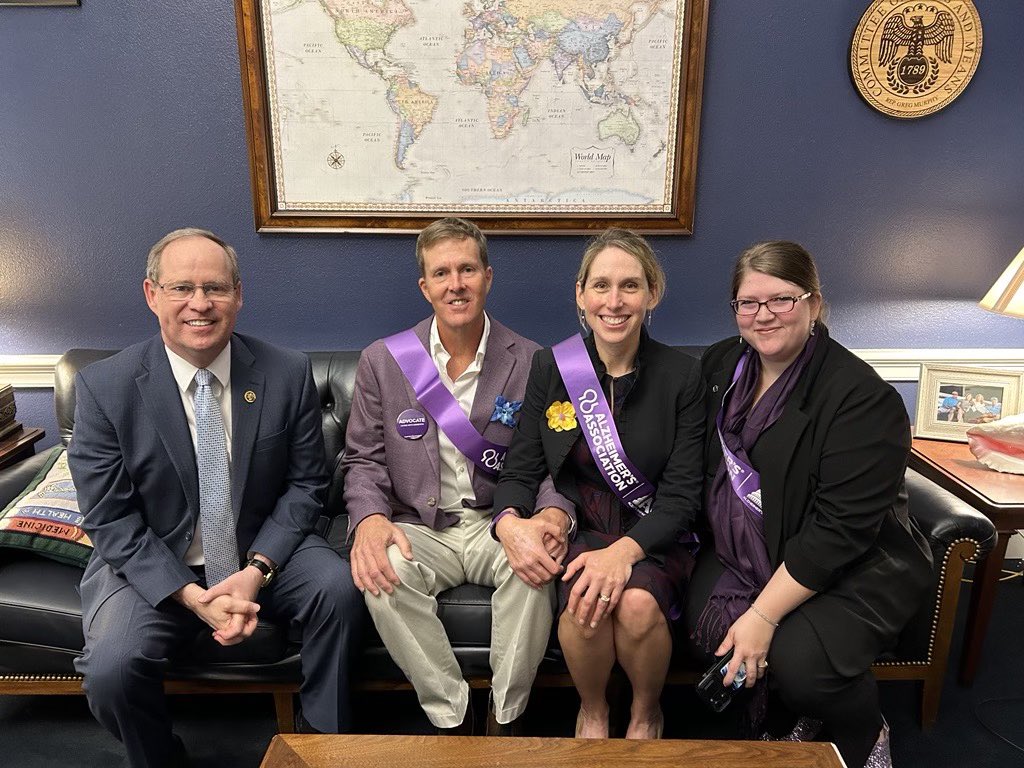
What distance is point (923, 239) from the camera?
7.75ft

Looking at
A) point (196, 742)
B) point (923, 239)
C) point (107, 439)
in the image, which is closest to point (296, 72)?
point (107, 439)

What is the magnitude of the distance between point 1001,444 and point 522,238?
5.10 feet

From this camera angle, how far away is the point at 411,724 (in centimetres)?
176

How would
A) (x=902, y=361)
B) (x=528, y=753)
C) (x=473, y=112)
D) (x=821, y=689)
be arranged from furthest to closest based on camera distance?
(x=902, y=361) → (x=473, y=112) → (x=821, y=689) → (x=528, y=753)

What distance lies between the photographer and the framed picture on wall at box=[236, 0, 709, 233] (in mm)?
2123

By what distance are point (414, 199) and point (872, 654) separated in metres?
1.79

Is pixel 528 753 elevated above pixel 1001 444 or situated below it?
below

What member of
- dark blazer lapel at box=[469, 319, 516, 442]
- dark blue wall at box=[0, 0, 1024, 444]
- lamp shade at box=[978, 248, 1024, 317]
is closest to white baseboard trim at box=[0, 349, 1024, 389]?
dark blue wall at box=[0, 0, 1024, 444]

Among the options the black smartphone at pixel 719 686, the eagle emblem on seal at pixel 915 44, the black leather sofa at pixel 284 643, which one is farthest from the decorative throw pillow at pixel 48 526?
the eagle emblem on seal at pixel 915 44

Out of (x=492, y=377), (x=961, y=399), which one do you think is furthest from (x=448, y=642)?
(x=961, y=399)

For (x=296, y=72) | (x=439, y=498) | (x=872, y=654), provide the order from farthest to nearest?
(x=296, y=72) → (x=439, y=498) → (x=872, y=654)

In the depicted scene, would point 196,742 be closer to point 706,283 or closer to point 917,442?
point 706,283

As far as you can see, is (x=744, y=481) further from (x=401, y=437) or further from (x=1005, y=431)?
(x=1005, y=431)

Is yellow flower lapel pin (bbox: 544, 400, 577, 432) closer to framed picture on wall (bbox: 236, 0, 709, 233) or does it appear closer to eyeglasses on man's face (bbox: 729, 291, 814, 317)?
eyeglasses on man's face (bbox: 729, 291, 814, 317)
